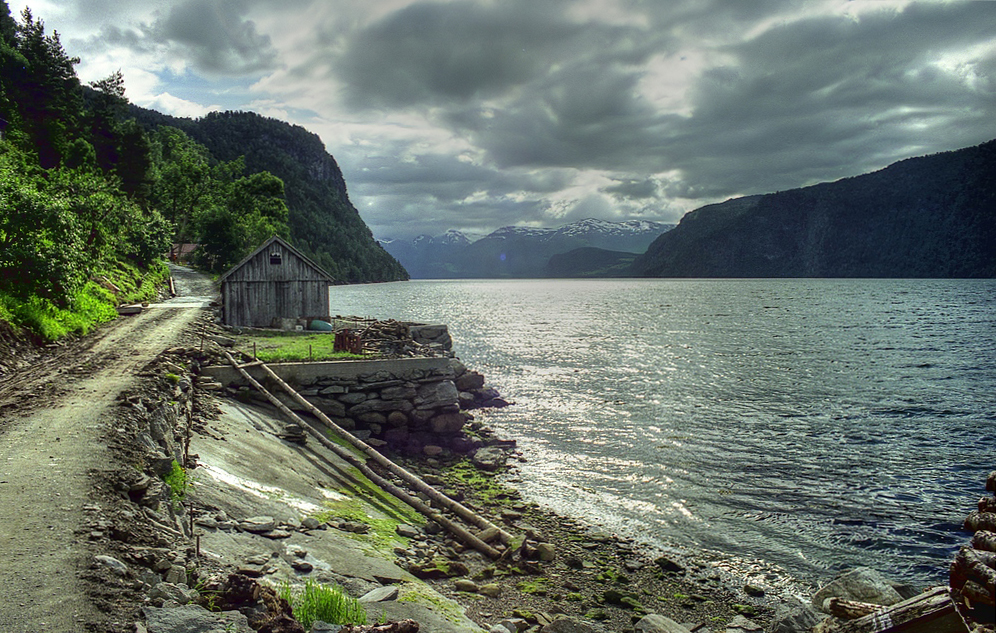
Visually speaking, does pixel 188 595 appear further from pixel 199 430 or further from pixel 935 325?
pixel 935 325

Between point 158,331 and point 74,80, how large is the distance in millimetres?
76482

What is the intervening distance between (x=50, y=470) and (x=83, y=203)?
3265cm

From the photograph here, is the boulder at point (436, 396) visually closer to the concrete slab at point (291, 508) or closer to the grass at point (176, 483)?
the concrete slab at point (291, 508)

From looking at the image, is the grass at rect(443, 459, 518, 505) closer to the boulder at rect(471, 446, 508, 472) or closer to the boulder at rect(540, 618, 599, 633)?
the boulder at rect(471, 446, 508, 472)

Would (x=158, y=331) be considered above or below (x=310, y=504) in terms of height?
Result: above

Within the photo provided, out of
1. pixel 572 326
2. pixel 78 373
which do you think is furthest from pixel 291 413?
pixel 572 326

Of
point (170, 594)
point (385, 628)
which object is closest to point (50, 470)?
point (170, 594)

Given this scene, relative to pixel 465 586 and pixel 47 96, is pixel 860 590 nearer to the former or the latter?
pixel 465 586

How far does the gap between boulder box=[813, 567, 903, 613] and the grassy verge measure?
27453mm

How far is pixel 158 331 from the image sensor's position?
26422 millimetres

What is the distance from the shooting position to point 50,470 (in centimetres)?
918

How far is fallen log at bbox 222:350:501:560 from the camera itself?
51.3 feet

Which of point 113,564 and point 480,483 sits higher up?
→ point 113,564

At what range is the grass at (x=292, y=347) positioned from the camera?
25.7 metres
